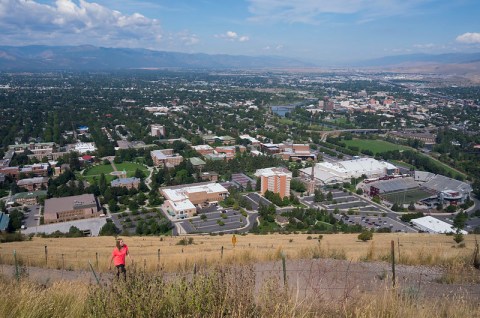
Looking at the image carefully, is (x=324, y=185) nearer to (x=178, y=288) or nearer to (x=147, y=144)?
(x=147, y=144)

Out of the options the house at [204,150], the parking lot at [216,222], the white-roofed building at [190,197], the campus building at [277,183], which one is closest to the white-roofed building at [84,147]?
the house at [204,150]

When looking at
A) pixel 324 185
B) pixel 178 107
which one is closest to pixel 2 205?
pixel 324 185

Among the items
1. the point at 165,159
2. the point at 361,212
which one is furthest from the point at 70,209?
the point at 361,212

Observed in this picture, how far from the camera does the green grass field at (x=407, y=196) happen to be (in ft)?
71.2

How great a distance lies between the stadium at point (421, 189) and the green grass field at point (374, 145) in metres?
8.73

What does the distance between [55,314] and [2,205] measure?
21262mm

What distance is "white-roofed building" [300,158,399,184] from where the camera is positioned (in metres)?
25.4

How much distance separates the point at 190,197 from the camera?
2070 cm

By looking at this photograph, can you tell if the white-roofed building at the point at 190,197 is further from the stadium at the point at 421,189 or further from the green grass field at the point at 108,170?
the stadium at the point at 421,189

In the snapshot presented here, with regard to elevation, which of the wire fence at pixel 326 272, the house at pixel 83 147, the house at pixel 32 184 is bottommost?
the house at pixel 32 184

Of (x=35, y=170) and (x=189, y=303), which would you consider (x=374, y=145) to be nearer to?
(x=35, y=170)

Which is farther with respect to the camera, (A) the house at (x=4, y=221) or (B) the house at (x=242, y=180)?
(B) the house at (x=242, y=180)

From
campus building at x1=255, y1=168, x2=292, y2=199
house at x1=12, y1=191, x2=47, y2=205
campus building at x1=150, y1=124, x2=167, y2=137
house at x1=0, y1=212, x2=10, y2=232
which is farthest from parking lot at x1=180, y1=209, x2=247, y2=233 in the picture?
campus building at x1=150, y1=124, x2=167, y2=137

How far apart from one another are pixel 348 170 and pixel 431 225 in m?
9.57
